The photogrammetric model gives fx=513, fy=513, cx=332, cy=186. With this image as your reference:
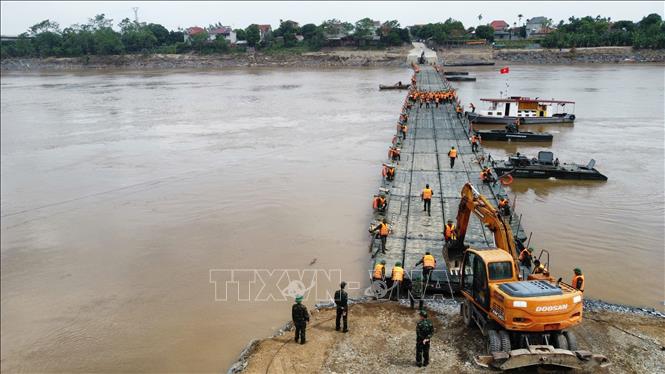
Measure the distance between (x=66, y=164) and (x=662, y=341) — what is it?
28.4 metres

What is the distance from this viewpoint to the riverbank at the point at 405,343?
9.02 m

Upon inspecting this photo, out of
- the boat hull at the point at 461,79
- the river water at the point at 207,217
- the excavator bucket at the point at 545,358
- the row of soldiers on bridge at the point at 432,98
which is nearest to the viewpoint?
the excavator bucket at the point at 545,358

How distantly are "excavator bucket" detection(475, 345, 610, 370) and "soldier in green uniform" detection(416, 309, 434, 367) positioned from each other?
110 cm

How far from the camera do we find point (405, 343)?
972cm

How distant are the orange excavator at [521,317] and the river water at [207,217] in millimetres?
5387

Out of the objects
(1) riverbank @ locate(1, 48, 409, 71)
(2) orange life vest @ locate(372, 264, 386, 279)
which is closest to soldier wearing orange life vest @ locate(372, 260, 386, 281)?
(2) orange life vest @ locate(372, 264, 386, 279)

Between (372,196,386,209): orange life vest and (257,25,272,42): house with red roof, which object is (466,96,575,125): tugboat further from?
(257,25,272,42): house with red roof

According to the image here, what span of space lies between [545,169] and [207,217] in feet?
48.8

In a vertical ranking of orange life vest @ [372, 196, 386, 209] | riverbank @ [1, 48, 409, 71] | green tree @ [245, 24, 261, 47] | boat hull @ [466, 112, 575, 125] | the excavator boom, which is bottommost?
orange life vest @ [372, 196, 386, 209]

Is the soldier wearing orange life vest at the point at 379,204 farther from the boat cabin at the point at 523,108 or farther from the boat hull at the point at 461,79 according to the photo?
the boat hull at the point at 461,79

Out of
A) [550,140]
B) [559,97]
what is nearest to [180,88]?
[559,97]

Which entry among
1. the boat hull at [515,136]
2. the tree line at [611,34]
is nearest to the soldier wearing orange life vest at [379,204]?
the boat hull at [515,136]

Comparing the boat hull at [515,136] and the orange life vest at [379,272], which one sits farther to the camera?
the boat hull at [515,136]

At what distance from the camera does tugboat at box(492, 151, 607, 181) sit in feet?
74.8
